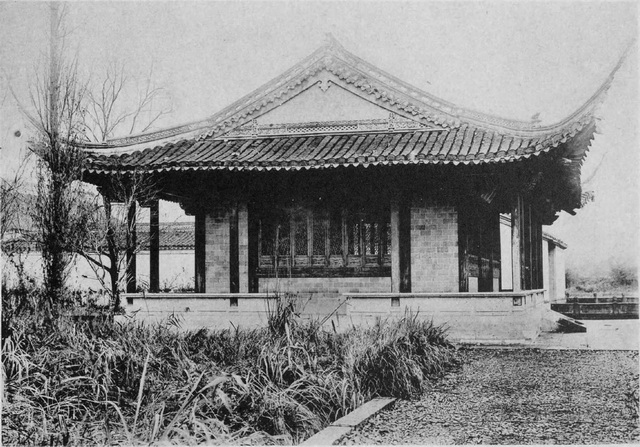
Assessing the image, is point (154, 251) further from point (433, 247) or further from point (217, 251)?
point (433, 247)

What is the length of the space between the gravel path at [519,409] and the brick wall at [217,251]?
24.3ft

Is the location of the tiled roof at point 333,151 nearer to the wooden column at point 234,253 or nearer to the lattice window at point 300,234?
the wooden column at point 234,253

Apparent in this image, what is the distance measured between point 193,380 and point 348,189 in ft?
31.1

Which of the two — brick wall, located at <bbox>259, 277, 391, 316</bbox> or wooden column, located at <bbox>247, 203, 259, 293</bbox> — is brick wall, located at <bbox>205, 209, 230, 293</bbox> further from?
brick wall, located at <bbox>259, 277, 391, 316</bbox>

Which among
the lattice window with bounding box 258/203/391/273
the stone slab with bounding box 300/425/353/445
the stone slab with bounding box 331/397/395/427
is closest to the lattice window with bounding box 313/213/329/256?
the lattice window with bounding box 258/203/391/273

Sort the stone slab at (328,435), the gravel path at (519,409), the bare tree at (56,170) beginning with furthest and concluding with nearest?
the bare tree at (56,170), the gravel path at (519,409), the stone slab at (328,435)

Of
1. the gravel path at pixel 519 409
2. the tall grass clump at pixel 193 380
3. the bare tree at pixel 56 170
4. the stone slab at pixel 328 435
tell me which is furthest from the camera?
the bare tree at pixel 56 170

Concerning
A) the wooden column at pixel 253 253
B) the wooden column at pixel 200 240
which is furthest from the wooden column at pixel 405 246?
the wooden column at pixel 200 240

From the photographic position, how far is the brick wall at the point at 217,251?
16203mm

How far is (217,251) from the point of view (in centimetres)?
1627

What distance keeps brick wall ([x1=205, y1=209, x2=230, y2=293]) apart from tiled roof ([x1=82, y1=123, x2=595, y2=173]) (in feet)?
5.63

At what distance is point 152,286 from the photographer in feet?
51.0

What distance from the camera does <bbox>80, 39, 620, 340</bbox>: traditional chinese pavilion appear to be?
45.1 feet

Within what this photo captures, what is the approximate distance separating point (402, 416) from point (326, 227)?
936cm
